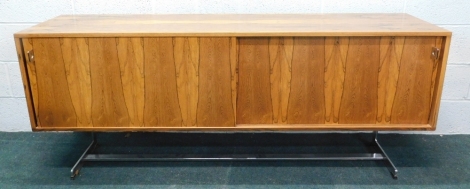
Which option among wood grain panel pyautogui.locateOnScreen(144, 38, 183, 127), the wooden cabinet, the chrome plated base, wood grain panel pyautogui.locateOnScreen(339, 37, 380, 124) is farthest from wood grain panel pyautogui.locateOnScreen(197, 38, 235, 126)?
wood grain panel pyautogui.locateOnScreen(339, 37, 380, 124)

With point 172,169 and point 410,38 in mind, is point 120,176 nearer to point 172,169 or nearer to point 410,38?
point 172,169

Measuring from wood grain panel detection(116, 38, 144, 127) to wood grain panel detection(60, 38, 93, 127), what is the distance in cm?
14

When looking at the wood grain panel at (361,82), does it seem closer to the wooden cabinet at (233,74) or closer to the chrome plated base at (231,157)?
the wooden cabinet at (233,74)

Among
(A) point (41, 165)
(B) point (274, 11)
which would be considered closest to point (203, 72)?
(B) point (274, 11)

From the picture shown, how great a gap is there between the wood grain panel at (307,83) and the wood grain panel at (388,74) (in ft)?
0.74

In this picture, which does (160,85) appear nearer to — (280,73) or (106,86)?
(106,86)

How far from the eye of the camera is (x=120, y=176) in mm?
2010

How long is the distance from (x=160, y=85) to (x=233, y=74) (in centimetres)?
30

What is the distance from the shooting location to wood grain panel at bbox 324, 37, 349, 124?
1674mm

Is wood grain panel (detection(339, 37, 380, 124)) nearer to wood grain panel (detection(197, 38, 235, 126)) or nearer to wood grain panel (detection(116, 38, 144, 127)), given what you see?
wood grain panel (detection(197, 38, 235, 126))

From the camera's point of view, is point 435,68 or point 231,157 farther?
point 231,157

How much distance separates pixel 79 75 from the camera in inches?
68.2

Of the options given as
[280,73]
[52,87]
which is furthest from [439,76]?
[52,87]

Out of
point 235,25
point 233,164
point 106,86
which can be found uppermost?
point 235,25
